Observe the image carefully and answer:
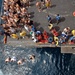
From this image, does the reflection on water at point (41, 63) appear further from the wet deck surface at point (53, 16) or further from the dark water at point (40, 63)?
the wet deck surface at point (53, 16)

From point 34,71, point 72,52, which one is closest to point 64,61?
point 72,52

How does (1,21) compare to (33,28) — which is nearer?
(33,28)

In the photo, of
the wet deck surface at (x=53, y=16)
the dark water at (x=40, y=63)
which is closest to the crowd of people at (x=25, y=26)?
the wet deck surface at (x=53, y=16)

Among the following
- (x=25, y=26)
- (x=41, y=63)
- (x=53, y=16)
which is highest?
(x=53, y=16)

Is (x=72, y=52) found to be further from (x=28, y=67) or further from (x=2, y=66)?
(x=2, y=66)

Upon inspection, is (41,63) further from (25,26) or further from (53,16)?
(53,16)

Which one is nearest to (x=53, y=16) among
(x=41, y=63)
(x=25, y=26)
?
(x=25, y=26)
